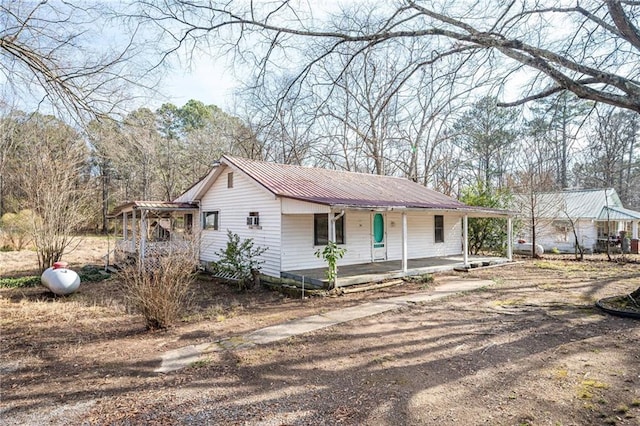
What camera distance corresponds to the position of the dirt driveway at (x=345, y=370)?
3391 millimetres

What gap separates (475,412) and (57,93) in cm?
702

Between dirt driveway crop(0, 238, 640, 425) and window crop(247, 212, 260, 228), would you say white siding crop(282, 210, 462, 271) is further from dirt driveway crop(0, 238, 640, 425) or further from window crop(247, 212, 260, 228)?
dirt driveway crop(0, 238, 640, 425)

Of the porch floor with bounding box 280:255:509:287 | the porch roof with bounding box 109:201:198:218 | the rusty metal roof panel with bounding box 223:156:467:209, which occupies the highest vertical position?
the rusty metal roof panel with bounding box 223:156:467:209

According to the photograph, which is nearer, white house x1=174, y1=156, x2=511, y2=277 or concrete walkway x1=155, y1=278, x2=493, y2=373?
concrete walkway x1=155, y1=278, x2=493, y2=373

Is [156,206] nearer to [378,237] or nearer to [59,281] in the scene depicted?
[59,281]

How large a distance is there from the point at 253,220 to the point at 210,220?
377 cm

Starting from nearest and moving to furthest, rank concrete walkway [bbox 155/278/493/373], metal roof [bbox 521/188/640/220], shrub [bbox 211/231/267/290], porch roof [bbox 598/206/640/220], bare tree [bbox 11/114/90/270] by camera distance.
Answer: concrete walkway [bbox 155/278/493/373] < shrub [bbox 211/231/267/290] < bare tree [bbox 11/114/90/270] < metal roof [bbox 521/188/640/220] < porch roof [bbox 598/206/640/220]

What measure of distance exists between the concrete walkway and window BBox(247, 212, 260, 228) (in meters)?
5.23

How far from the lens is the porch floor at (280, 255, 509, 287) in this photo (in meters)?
10.1

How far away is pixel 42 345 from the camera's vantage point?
566 centimetres

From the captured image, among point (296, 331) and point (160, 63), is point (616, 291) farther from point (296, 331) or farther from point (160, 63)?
point (160, 63)

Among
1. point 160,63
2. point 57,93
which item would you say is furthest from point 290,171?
point 57,93

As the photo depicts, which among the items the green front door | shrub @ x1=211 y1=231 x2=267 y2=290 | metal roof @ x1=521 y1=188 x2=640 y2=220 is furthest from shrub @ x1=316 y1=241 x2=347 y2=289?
metal roof @ x1=521 y1=188 x2=640 y2=220

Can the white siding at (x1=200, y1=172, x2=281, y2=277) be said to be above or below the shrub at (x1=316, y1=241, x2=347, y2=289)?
above
